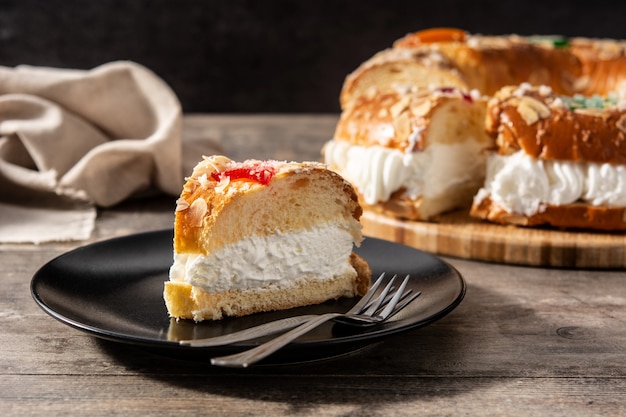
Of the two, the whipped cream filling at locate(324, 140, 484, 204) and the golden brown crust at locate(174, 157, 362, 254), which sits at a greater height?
the golden brown crust at locate(174, 157, 362, 254)

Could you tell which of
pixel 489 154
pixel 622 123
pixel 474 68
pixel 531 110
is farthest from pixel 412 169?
pixel 474 68

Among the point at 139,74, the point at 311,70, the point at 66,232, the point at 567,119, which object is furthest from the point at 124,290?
the point at 311,70

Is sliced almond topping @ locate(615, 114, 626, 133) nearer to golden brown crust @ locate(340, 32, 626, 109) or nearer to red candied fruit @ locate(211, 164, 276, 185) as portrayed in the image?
golden brown crust @ locate(340, 32, 626, 109)

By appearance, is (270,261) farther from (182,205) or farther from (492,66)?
(492,66)

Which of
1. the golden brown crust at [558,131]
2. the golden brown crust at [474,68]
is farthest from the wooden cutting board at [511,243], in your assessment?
the golden brown crust at [474,68]

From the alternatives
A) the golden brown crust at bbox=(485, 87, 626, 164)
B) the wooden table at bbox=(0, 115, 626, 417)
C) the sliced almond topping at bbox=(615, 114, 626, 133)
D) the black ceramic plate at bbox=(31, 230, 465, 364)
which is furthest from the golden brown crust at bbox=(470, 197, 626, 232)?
the black ceramic plate at bbox=(31, 230, 465, 364)

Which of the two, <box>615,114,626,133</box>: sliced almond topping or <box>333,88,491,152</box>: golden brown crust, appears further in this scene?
<box>333,88,491,152</box>: golden brown crust

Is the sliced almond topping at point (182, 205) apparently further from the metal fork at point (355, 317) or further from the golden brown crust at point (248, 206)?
the metal fork at point (355, 317)
